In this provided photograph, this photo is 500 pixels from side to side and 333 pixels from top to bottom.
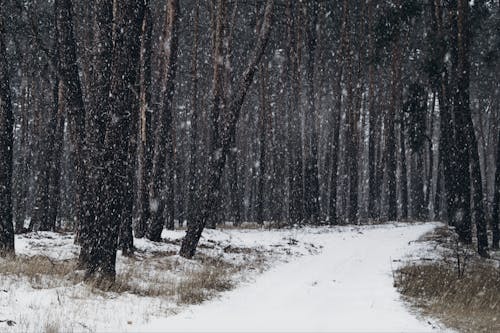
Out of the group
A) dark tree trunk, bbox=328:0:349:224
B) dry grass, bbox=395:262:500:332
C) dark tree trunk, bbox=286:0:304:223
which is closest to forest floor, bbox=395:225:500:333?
dry grass, bbox=395:262:500:332

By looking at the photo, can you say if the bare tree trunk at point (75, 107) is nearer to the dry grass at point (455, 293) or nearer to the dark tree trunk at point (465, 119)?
the dry grass at point (455, 293)

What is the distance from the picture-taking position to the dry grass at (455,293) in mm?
6419

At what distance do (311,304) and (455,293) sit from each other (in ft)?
9.06

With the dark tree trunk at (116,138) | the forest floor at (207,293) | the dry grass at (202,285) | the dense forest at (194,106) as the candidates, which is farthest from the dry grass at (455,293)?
the dark tree trunk at (116,138)

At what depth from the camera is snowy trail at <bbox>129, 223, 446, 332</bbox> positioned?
577cm

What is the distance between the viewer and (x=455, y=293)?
27.1ft

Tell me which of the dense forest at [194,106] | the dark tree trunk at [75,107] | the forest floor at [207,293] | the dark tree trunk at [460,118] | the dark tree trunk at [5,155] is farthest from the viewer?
the dark tree trunk at [460,118]

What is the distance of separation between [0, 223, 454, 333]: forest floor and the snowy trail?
0.01 metres

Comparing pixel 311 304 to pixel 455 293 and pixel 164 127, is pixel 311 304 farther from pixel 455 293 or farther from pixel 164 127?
pixel 164 127

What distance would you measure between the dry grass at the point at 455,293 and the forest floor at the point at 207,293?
11.3 inches

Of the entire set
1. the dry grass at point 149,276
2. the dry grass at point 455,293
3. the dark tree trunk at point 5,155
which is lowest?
the dry grass at point 455,293

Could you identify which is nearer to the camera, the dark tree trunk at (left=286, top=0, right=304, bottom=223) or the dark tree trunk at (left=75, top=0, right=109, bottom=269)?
the dark tree trunk at (left=75, top=0, right=109, bottom=269)

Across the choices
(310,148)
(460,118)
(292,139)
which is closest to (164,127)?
(460,118)

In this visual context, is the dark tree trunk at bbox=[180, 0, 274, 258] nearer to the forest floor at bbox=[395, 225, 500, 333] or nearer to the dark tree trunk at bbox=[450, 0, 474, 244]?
the forest floor at bbox=[395, 225, 500, 333]
